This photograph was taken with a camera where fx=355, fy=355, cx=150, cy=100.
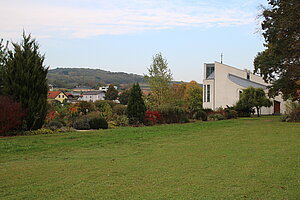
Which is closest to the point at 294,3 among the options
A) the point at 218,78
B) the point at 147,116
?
the point at 147,116

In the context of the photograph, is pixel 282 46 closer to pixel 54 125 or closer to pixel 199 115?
pixel 199 115

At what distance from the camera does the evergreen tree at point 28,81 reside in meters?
17.6

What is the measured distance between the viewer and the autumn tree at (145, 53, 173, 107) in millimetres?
36594

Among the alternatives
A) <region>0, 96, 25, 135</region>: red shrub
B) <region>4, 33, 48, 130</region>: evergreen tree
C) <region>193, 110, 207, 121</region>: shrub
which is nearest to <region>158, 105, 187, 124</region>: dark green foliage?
<region>193, 110, 207, 121</region>: shrub

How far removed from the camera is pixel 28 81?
58.7ft

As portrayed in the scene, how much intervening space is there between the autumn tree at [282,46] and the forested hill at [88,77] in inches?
3235

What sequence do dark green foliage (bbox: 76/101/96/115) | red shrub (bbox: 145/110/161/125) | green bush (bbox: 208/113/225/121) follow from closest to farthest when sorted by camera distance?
1. red shrub (bbox: 145/110/161/125)
2. dark green foliage (bbox: 76/101/96/115)
3. green bush (bbox: 208/113/225/121)

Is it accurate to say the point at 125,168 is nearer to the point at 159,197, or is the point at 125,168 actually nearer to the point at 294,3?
the point at 159,197

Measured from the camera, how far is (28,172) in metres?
8.28

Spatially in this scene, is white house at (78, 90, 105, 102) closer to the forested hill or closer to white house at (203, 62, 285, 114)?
the forested hill

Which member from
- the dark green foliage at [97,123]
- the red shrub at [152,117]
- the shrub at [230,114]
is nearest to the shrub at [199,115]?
the shrub at [230,114]

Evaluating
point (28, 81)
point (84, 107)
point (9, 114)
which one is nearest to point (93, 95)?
point (84, 107)

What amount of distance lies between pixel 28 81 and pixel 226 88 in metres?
36.5

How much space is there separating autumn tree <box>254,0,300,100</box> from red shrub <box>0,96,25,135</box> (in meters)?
18.1
